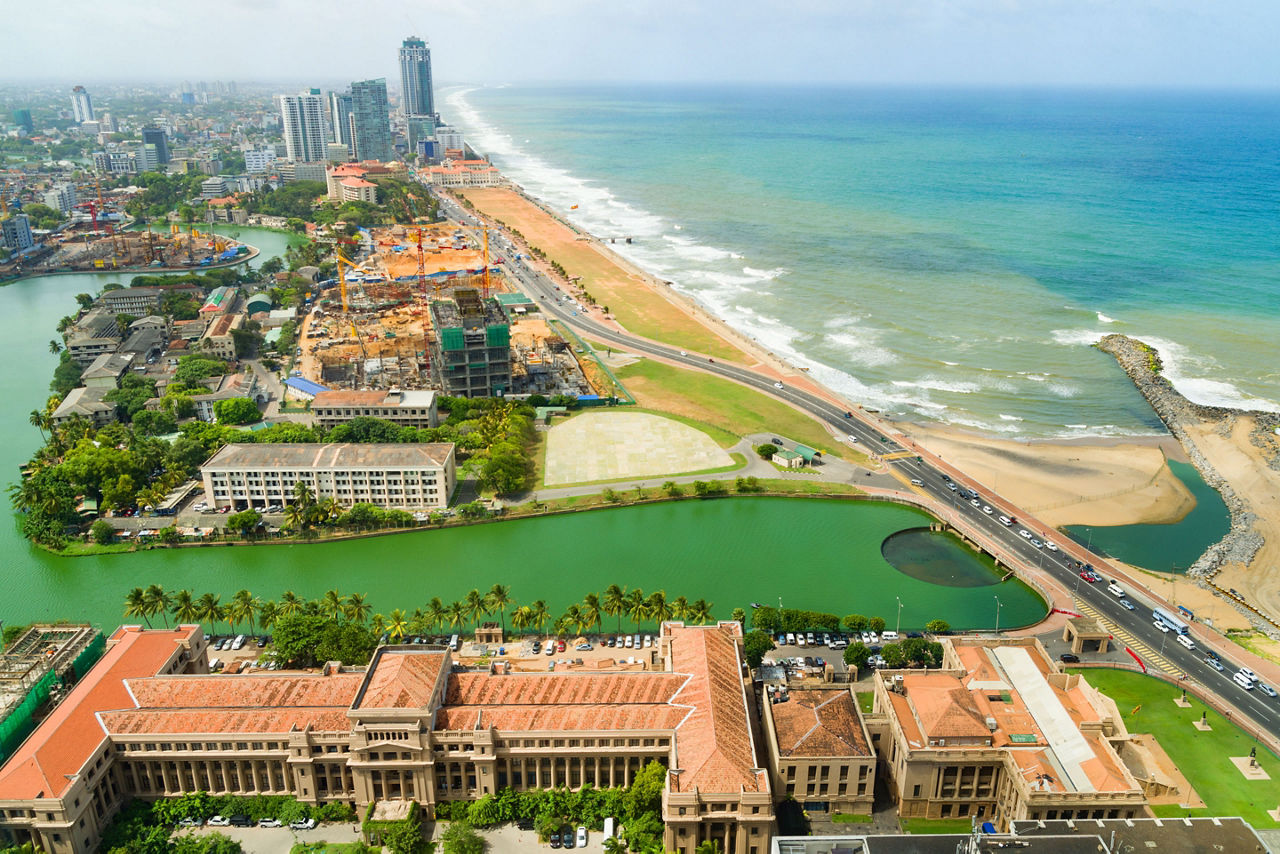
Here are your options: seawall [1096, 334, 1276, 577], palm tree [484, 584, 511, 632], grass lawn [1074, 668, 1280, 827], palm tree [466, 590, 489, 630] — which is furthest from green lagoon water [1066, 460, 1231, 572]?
palm tree [466, 590, 489, 630]

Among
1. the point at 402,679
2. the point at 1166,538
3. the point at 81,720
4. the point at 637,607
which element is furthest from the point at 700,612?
the point at 1166,538

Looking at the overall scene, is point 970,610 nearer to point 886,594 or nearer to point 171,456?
point 886,594

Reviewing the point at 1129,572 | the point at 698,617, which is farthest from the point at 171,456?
the point at 1129,572

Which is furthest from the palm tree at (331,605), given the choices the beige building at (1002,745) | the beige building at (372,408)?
the beige building at (1002,745)

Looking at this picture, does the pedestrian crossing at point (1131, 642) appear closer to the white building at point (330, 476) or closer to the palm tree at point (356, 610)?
the palm tree at point (356, 610)

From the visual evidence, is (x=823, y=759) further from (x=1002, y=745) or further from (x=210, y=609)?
(x=210, y=609)

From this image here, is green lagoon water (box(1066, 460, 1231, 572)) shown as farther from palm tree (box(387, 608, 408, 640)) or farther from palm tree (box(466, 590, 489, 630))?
palm tree (box(387, 608, 408, 640))

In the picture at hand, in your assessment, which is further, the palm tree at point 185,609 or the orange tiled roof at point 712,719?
the palm tree at point 185,609
